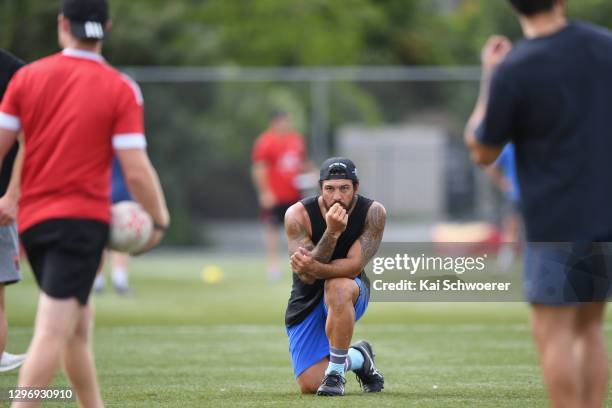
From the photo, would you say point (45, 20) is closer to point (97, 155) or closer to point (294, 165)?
point (294, 165)

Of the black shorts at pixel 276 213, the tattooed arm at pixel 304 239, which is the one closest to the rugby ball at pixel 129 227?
the tattooed arm at pixel 304 239

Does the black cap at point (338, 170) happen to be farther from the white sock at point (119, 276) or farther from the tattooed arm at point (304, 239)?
the white sock at point (119, 276)

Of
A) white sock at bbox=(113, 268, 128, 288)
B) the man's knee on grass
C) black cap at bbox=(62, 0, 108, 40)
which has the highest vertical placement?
black cap at bbox=(62, 0, 108, 40)

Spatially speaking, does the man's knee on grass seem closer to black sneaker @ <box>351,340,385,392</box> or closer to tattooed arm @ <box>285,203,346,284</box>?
tattooed arm @ <box>285,203,346,284</box>

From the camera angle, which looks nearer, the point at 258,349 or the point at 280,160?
the point at 258,349

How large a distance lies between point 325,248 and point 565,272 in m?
2.41

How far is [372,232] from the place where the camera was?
271 inches

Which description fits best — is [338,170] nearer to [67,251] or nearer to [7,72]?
[7,72]

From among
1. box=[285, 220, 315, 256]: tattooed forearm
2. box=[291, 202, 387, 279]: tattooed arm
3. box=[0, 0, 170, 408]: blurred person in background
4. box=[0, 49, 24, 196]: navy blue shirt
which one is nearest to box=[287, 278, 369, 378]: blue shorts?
box=[291, 202, 387, 279]: tattooed arm

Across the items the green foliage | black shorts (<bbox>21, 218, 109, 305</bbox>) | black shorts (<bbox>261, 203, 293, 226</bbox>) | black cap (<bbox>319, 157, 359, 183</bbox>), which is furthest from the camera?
the green foliage

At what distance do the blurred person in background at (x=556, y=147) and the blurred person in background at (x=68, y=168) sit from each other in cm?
143

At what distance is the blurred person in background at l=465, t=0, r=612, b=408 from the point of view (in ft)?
14.2

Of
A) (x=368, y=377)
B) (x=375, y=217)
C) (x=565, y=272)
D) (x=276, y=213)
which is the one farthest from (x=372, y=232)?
(x=276, y=213)

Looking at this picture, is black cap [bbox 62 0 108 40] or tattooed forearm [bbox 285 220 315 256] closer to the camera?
black cap [bbox 62 0 108 40]
